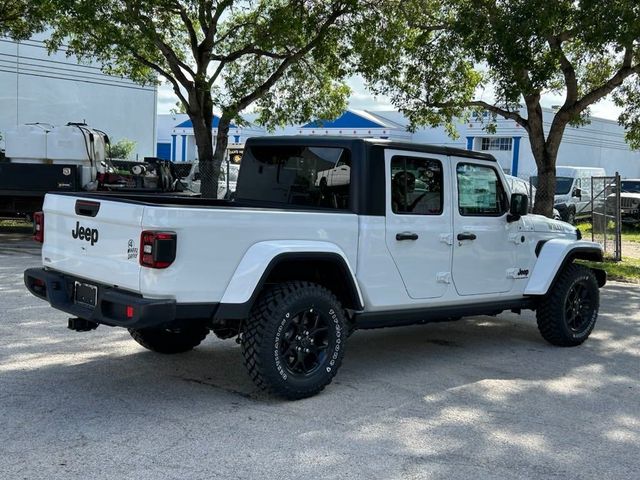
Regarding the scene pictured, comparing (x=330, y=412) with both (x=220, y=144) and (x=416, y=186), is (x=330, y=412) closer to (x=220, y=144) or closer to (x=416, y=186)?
(x=416, y=186)

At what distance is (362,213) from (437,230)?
84 cm

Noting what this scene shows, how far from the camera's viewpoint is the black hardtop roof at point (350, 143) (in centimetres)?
556

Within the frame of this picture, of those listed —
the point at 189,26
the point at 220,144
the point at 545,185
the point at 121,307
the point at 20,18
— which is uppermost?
the point at 20,18

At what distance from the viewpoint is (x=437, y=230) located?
5.91 metres

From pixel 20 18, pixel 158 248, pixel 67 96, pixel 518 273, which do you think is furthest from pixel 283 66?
pixel 67 96

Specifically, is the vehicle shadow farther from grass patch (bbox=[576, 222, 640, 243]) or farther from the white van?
the white van

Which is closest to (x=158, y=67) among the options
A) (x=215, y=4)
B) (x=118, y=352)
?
(x=215, y=4)

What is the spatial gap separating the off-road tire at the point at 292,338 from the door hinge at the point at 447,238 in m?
1.21

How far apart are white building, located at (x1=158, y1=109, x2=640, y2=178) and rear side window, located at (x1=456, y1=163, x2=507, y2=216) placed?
28037 millimetres

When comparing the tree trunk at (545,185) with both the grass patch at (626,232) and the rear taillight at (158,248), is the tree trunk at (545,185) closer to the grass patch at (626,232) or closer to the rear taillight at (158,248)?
the grass patch at (626,232)

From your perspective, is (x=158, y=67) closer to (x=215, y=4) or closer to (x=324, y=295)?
(x=215, y=4)

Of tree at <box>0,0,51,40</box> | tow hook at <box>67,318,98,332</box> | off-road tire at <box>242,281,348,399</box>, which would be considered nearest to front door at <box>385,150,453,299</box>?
off-road tire at <box>242,281,348,399</box>

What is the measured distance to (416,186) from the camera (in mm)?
5871

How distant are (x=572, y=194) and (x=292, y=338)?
64.7ft
